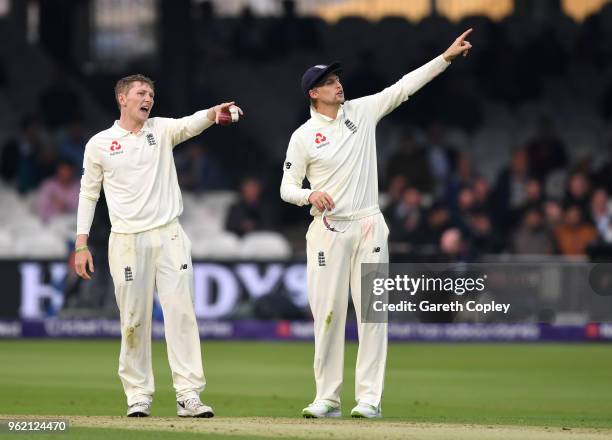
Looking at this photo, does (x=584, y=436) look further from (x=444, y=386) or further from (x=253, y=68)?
(x=253, y=68)

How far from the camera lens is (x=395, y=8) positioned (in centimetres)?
2325

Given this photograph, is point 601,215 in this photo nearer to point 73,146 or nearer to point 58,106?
point 73,146

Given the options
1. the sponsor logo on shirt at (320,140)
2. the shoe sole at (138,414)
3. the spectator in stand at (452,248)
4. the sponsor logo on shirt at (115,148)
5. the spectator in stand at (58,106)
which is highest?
the spectator in stand at (58,106)

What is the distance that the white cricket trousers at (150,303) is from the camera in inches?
332

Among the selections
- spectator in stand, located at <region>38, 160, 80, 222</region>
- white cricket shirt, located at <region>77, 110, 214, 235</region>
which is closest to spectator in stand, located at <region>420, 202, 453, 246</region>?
spectator in stand, located at <region>38, 160, 80, 222</region>

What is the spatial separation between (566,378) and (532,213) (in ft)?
19.4

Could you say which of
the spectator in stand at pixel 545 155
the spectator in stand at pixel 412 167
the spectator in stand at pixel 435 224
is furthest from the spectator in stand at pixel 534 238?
the spectator in stand at pixel 545 155

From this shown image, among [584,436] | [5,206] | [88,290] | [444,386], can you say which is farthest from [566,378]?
[5,206]

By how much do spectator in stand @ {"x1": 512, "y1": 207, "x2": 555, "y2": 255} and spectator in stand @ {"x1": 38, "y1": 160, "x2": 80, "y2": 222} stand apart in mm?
5852

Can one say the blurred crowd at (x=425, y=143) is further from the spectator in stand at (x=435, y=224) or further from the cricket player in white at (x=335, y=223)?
the cricket player in white at (x=335, y=223)

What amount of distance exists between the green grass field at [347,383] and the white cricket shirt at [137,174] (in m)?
1.16

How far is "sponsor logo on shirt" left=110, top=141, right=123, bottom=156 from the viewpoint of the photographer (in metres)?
8.50

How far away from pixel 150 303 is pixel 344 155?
1.40 metres

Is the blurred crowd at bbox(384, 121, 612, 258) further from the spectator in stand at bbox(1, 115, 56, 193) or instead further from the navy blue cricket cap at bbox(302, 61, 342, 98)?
the navy blue cricket cap at bbox(302, 61, 342, 98)
